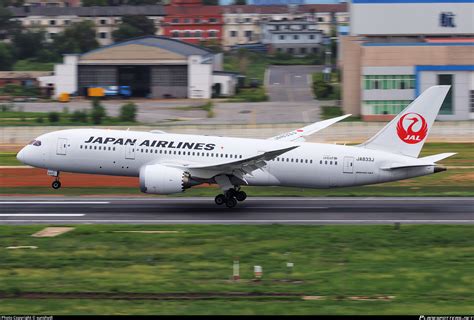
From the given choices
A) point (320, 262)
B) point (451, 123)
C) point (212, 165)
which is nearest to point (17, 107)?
point (451, 123)

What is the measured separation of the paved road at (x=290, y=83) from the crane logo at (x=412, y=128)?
80.0 m

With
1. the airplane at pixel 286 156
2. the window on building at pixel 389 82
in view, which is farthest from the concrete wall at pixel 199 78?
the airplane at pixel 286 156

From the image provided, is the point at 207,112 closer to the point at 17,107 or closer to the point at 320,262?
the point at 17,107

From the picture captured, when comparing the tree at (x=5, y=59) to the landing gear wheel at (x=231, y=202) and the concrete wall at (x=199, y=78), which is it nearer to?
the concrete wall at (x=199, y=78)

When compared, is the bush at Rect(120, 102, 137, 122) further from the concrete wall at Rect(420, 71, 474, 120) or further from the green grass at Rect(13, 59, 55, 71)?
the green grass at Rect(13, 59, 55, 71)

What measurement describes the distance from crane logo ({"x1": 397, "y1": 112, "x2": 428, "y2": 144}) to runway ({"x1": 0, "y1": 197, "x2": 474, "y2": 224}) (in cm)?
366

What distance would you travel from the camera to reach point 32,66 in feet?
536

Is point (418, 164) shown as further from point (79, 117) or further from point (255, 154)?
point (79, 117)

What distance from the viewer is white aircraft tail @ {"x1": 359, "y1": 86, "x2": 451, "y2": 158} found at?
4462cm

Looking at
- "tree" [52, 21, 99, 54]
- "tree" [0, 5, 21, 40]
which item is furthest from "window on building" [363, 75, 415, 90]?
"tree" [0, 5, 21, 40]

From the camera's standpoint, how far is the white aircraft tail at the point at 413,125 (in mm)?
44625

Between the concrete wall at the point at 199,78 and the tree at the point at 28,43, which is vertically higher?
the tree at the point at 28,43

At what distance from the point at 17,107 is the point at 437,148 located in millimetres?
60041

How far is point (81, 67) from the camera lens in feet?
421
